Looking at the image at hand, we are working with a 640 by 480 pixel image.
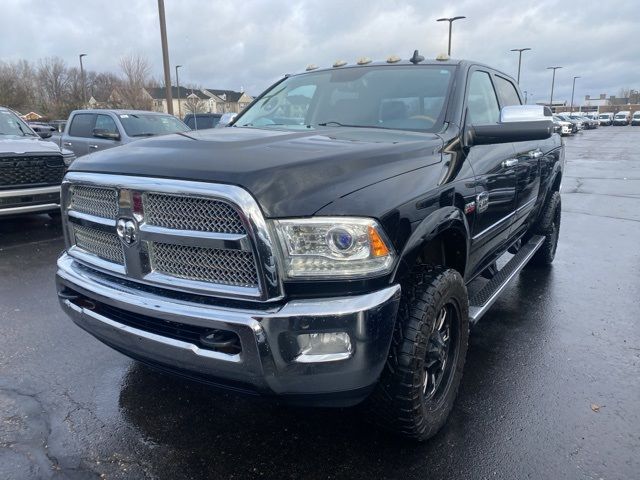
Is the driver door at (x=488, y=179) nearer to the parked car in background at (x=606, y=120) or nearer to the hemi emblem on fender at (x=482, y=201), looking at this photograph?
the hemi emblem on fender at (x=482, y=201)

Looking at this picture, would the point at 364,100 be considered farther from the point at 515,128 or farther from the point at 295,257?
the point at 295,257

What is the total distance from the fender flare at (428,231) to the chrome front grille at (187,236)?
548 mm

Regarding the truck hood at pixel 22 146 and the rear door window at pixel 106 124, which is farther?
the rear door window at pixel 106 124

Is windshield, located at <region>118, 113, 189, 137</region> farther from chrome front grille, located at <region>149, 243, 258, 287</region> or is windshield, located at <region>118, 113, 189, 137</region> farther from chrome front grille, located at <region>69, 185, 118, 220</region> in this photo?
chrome front grille, located at <region>149, 243, 258, 287</region>

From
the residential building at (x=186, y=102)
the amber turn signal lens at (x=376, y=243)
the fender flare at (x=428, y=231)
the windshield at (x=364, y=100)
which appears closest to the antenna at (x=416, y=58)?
the windshield at (x=364, y=100)

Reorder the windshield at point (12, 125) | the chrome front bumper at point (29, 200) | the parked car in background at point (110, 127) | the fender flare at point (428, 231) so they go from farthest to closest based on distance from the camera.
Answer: the parked car in background at point (110, 127), the windshield at point (12, 125), the chrome front bumper at point (29, 200), the fender flare at point (428, 231)

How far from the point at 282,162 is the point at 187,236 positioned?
0.51 m

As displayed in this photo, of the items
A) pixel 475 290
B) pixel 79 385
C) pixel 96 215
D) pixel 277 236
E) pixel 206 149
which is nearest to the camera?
pixel 277 236

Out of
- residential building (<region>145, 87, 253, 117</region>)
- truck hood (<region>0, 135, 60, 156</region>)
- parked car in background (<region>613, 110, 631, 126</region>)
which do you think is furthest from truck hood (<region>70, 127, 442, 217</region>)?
parked car in background (<region>613, 110, 631, 126</region>)

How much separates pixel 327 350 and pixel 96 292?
47.6 inches

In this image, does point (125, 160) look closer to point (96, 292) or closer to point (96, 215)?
point (96, 215)

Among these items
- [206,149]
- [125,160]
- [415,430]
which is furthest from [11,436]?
[415,430]

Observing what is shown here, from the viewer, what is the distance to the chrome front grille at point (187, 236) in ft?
6.62

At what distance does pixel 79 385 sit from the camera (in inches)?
126
